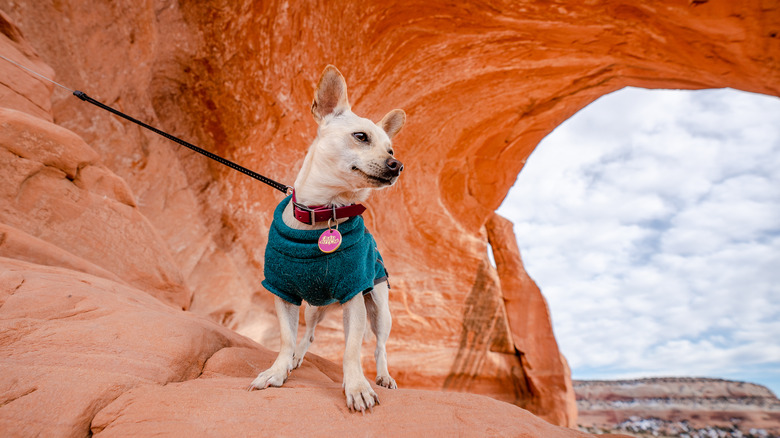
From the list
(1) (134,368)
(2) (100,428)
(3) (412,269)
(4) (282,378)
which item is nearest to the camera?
(2) (100,428)

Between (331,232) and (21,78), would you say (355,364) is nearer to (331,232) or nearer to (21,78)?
(331,232)

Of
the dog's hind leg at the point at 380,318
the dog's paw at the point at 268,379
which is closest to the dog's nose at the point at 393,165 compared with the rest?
the dog's hind leg at the point at 380,318

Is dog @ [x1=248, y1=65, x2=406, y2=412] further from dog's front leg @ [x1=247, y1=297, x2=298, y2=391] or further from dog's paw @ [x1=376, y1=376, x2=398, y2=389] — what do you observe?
dog's paw @ [x1=376, y1=376, x2=398, y2=389]

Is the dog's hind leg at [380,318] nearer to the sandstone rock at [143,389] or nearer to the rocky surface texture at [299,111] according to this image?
the sandstone rock at [143,389]

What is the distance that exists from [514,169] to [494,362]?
432 cm

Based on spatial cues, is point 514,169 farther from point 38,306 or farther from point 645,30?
point 38,306

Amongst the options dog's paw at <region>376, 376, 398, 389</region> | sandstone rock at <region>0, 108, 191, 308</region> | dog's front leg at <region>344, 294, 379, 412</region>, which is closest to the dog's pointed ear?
dog's front leg at <region>344, 294, 379, 412</region>

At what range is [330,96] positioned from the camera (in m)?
3.24

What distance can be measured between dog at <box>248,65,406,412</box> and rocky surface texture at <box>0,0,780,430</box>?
2171 millimetres

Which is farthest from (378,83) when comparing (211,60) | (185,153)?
(185,153)

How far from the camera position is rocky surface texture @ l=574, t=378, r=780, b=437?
12617mm

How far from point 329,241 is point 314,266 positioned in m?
0.21

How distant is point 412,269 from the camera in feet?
27.5

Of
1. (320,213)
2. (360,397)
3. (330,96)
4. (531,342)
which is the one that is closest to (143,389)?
(360,397)
